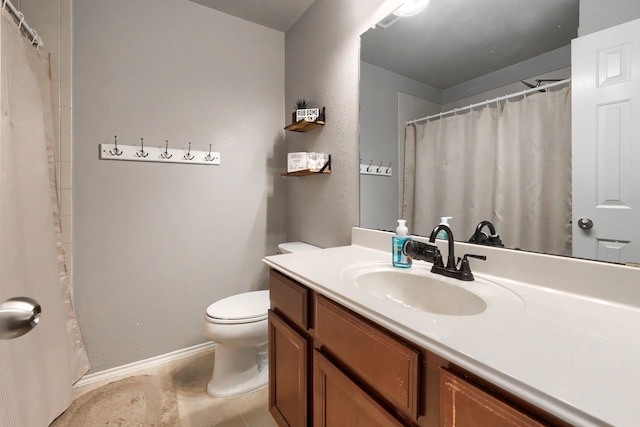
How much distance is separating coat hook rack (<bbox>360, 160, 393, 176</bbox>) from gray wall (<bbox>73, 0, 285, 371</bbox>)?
37.2 inches

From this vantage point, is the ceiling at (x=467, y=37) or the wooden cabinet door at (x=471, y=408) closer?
the wooden cabinet door at (x=471, y=408)

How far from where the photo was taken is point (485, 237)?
101 centimetres

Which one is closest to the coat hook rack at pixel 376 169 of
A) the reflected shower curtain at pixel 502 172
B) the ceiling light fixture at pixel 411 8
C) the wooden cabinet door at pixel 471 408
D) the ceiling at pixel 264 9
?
the reflected shower curtain at pixel 502 172

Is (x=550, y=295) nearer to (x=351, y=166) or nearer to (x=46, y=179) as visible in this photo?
(x=351, y=166)

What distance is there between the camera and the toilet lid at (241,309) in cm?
148

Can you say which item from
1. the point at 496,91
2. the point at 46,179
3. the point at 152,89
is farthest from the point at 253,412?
the point at 152,89

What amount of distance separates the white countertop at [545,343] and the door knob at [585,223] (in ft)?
0.67

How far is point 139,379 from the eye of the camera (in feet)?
5.49

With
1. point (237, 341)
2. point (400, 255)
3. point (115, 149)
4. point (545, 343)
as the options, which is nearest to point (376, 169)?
point (400, 255)

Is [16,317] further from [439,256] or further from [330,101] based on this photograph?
[330,101]

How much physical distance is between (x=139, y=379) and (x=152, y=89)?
6.12 feet

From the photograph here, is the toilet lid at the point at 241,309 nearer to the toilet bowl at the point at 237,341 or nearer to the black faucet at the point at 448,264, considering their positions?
the toilet bowl at the point at 237,341

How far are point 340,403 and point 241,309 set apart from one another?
921 mm

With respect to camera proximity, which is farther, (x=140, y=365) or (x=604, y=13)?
(x=140, y=365)
